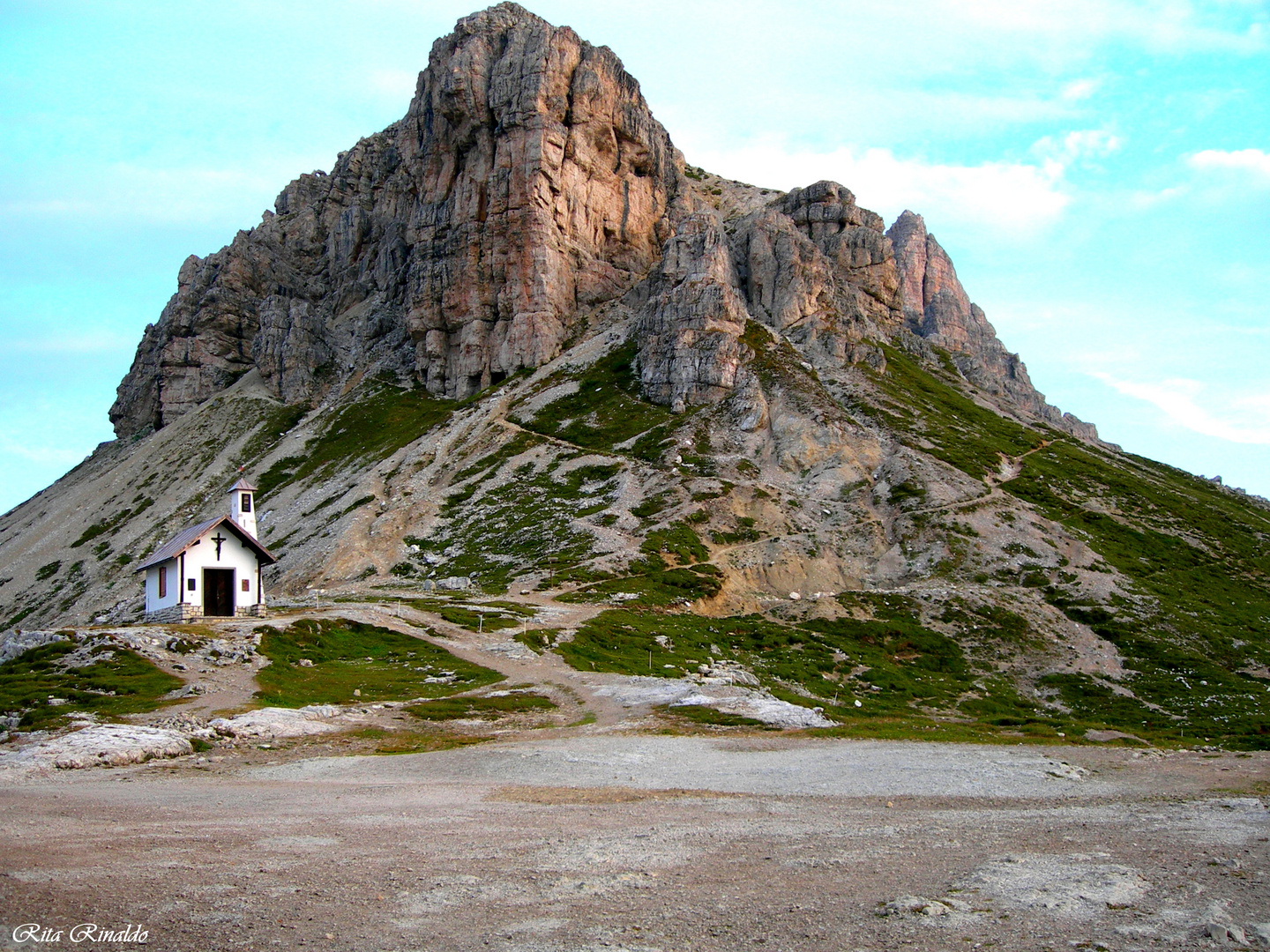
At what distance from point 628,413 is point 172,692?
7562cm

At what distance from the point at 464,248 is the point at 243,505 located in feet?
278

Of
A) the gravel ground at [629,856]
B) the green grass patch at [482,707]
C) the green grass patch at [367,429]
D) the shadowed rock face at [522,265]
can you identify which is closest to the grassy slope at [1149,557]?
the shadowed rock face at [522,265]

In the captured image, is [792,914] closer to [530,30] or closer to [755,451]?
[755,451]

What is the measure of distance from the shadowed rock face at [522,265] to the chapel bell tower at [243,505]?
2140 inches

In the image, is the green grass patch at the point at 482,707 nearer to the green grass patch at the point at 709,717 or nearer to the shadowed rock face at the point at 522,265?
the green grass patch at the point at 709,717

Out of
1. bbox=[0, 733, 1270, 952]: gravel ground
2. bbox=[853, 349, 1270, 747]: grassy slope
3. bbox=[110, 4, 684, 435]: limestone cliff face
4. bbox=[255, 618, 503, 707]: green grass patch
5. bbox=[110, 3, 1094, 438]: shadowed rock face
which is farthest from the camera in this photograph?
bbox=[110, 4, 684, 435]: limestone cliff face

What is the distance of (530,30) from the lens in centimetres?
14562

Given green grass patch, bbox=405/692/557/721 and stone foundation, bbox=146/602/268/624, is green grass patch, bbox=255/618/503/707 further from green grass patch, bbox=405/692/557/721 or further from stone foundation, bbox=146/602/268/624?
stone foundation, bbox=146/602/268/624

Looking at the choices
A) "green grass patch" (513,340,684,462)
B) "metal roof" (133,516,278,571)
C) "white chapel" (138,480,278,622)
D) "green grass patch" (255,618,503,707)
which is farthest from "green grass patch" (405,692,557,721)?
"green grass patch" (513,340,684,462)

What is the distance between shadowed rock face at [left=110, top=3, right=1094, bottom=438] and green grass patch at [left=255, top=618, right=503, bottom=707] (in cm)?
6033

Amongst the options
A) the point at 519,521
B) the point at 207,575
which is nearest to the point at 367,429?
the point at 519,521

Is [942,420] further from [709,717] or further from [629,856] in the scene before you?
[629,856]

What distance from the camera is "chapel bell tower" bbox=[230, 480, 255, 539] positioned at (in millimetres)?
61938

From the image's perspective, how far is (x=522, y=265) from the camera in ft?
439
